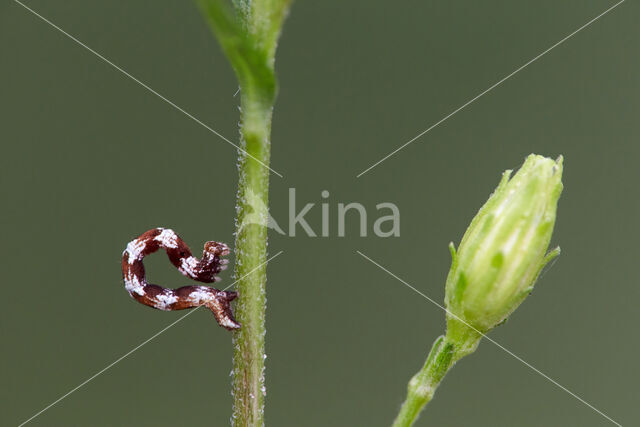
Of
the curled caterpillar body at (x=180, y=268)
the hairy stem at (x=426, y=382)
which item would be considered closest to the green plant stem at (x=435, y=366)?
the hairy stem at (x=426, y=382)

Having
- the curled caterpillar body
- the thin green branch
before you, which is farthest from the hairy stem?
the curled caterpillar body

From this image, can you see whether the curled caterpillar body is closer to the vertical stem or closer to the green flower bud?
the vertical stem

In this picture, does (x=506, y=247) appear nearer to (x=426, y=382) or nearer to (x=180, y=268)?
(x=426, y=382)

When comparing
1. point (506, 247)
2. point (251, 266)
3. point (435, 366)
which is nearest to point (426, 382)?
point (435, 366)

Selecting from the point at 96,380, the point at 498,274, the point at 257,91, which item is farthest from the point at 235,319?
the point at 96,380

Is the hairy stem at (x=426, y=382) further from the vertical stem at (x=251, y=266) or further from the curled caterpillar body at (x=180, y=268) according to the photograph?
the curled caterpillar body at (x=180, y=268)

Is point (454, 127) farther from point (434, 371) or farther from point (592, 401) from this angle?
point (434, 371)

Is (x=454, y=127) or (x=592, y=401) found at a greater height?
(x=454, y=127)
